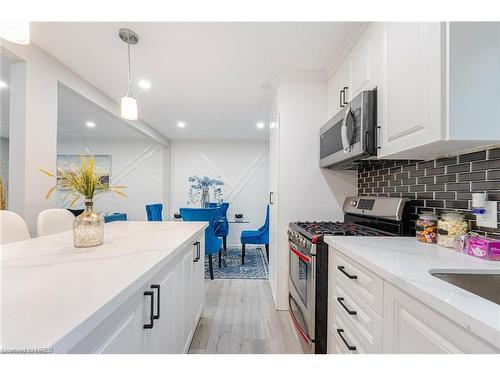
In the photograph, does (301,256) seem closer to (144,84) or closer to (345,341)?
(345,341)

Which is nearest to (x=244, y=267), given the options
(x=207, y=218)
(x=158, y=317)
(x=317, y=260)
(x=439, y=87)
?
(x=207, y=218)

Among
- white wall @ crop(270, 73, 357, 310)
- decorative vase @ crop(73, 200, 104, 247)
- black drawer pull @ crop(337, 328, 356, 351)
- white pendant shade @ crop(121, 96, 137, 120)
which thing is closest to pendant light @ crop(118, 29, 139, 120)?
white pendant shade @ crop(121, 96, 137, 120)

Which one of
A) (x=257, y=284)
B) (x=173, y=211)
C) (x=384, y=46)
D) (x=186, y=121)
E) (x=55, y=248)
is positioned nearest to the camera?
(x=55, y=248)

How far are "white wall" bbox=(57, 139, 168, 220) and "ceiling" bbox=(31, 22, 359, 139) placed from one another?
8.51 ft

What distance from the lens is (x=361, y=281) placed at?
1.05m

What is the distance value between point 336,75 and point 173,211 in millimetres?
4550

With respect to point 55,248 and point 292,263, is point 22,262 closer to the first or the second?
point 55,248

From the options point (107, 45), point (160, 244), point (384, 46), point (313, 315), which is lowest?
point (313, 315)

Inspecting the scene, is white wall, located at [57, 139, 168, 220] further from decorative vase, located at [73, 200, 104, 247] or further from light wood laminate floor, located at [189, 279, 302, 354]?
decorative vase, located at [73, 200, 104, 247]

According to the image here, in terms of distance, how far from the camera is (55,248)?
3.55 ft

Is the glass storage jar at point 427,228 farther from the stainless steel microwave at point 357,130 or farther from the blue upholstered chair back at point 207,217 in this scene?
the blue upholstered chair back at point 207,217

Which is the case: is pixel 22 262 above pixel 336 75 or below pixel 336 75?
below
